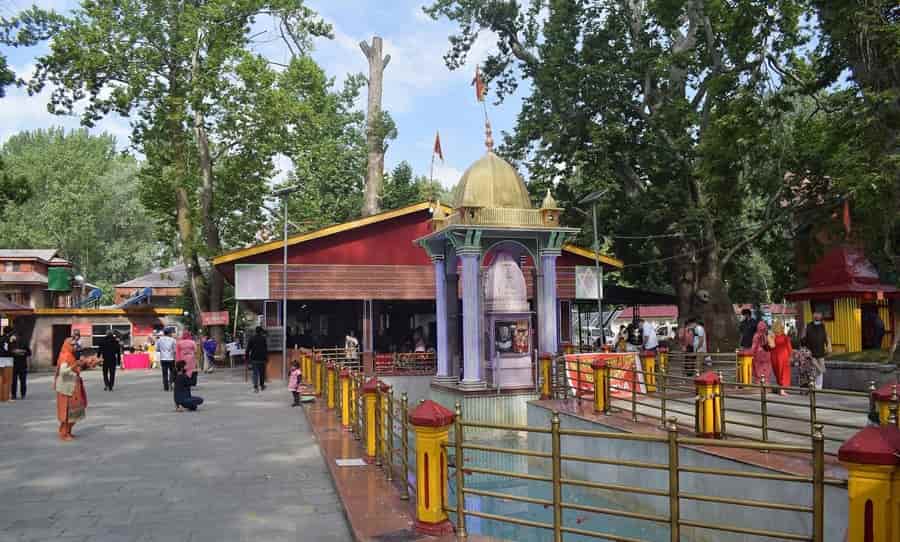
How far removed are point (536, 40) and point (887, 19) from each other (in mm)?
17358

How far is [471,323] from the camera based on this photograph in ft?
57.9

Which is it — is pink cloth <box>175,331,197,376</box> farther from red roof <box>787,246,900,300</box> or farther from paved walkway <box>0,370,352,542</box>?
red roof <box>787,246,900,300</box>

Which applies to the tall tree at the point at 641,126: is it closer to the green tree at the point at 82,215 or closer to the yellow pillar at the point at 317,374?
the yellow pillar at the point at 317,374

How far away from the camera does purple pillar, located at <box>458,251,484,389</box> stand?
17.6 meters

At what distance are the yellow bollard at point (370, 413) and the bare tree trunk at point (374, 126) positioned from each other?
23.1 m

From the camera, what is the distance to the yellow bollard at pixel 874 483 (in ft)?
13.8

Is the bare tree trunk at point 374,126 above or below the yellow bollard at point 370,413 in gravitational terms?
above

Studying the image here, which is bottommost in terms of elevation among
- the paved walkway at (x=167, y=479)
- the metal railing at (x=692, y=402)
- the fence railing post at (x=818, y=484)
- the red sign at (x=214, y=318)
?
the paved walkway at (x=167, y=479)

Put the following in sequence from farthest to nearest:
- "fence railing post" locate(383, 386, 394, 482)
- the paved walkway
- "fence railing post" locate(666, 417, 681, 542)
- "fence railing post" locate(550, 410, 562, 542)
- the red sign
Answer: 1. the red sign
2. "fence railing post" locate(383, 386, 394, 482)
3. the paved walkway
4. "fence railing post" locate(550, 410, 562, 542)
5. "fence railing post" locate(666, 417, 681, 542)

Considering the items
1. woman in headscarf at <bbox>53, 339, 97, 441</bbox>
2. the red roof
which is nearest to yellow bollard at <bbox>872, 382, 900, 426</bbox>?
woman in headscarf at <bbox>53, 339, 97, 441</bbox>

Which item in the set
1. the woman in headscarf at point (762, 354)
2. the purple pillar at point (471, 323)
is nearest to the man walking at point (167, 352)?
the purple pillar at point (471, 323)

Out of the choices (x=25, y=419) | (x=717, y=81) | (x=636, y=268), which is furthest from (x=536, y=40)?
(x=25, y=419)

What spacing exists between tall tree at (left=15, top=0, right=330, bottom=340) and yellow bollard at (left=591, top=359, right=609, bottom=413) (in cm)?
2188

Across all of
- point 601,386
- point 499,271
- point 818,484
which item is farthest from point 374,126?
point 818,484
